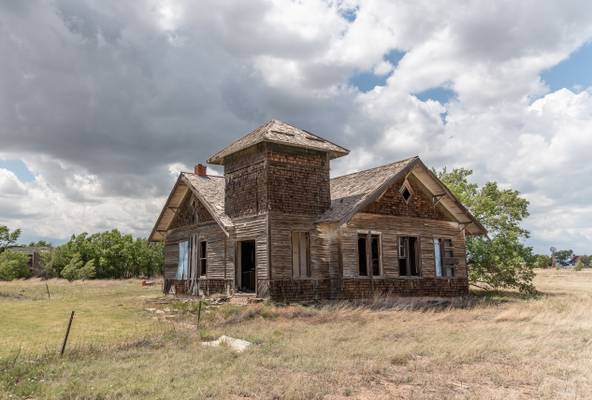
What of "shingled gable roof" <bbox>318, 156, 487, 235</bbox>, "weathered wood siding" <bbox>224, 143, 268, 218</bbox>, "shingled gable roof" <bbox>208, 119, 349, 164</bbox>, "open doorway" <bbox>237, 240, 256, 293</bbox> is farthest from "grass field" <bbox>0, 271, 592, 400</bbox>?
"open doorway" <bbox>237, 240, 256, 293</bbox>

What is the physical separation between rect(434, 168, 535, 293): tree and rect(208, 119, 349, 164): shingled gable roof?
Answer: 35.9ft

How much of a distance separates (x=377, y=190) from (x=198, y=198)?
8310 millimetres

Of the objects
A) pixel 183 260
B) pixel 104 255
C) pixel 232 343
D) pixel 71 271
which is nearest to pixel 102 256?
pixel 104 255

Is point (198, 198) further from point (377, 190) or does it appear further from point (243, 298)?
point (377, 190)

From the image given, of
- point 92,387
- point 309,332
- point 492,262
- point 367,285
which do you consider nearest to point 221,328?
point 309,332

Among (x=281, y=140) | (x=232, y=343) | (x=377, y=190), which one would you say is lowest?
(x=232, y=343)

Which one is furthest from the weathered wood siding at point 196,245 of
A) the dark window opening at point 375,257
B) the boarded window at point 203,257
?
the dark window opening at point 375,257

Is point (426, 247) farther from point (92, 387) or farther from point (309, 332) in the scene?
point (92, 387)

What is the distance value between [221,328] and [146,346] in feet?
9.08

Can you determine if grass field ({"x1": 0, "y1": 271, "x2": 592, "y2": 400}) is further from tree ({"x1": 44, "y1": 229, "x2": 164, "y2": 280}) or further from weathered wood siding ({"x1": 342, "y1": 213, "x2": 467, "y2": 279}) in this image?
tree ({"x1": 44, "y1": 229, "x2": 164, "y2": 280})

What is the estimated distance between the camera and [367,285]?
19734 millimetres

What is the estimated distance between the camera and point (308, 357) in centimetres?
928

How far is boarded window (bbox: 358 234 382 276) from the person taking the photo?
20016 mm

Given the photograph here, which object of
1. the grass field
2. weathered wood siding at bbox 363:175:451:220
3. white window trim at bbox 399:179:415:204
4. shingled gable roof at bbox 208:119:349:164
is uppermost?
shingled gable roof at bbox 208:119:349:164
